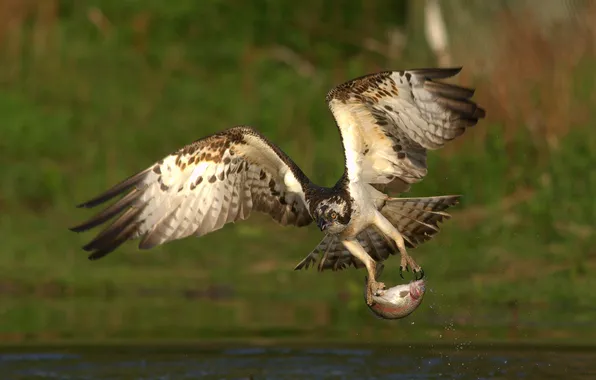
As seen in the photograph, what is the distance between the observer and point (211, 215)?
37.5ft

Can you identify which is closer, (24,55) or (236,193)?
(236,193)

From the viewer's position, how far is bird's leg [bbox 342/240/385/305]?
10430mm

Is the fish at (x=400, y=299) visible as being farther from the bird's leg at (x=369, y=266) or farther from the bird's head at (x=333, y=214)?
the bird's head at (x=333, y=214)

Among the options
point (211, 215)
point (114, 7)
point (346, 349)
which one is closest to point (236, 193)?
point (211, 215)

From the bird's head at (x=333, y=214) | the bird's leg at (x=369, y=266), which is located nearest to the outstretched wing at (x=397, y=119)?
the bird's head at (x=333, y=214)

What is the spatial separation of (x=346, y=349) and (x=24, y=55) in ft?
29.9

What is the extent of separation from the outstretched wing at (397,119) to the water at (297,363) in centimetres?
124

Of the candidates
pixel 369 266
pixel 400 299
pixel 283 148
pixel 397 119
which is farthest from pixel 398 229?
pixel 283 148

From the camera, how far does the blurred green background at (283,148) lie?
12.9 m

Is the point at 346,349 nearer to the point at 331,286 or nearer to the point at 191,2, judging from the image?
the point at 331,286

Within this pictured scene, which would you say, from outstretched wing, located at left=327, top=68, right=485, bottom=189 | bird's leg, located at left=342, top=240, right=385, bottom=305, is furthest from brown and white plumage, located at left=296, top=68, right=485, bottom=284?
bird's leg, located at left=342, top=240, right=385, bottom=305

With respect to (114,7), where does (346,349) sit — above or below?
below

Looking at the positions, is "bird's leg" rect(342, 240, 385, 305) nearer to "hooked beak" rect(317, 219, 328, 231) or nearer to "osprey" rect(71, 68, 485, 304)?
"osprey" rect(71, 68, 485, 304)

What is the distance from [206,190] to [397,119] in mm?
1560
